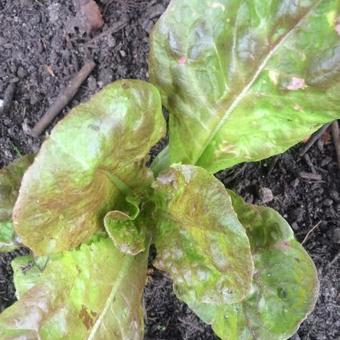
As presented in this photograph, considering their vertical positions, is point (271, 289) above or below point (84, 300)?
below

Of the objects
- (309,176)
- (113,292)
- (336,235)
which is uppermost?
(113,292)

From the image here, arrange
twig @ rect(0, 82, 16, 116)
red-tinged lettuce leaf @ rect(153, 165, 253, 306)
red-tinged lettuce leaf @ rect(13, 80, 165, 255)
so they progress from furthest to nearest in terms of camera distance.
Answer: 1. twig @ rect(0, 82, 16, 116)
2. red-tinged lettuce leaf @ rect(153, 165, 253, 306)
3. red-tinged lettuce leaf @ rect(13, 80, 165, 255)

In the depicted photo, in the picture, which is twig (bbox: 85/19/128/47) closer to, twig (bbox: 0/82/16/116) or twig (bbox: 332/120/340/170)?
twig (bbox: 0/82/16/116)

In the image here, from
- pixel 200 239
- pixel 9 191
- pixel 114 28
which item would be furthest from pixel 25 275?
pixel 114 28

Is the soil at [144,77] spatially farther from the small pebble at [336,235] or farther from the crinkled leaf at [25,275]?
the crinkled leaf at [25,275]

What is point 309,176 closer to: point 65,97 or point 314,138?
point 314,138

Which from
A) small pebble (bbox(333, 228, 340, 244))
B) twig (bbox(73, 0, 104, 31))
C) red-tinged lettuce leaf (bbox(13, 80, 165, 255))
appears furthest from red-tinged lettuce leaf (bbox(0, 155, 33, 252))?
small pebble (bbox(333, 228, 340, 244))

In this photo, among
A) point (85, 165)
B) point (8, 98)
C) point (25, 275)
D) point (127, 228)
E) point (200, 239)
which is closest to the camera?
point (85, 165)
